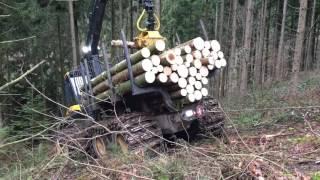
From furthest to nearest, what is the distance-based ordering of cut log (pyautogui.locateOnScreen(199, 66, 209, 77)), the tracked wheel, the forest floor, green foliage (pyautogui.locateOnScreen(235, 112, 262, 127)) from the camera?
1. green foliage (pyautogui.locateOnScreen(235, 112, 262, 127))
2. the tracked wheel
3. cut log (pyautogui.locateOnScreen(199, 66, 209, 77))
4. the forest floor

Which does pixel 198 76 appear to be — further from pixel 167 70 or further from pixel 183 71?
pixel 167 70

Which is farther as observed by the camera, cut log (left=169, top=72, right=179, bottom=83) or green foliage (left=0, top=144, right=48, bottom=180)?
cut log (left=169, top=72, right=179, bottom=83)

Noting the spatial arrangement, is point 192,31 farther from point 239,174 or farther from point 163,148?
point 239,174

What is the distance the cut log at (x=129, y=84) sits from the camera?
24.7 ft

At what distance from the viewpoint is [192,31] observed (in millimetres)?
26062

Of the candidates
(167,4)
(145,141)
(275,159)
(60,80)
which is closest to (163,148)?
(145,141)

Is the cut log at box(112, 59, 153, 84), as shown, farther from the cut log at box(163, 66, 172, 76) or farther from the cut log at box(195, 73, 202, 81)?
the cut log at box(195, 73, 202, 81)

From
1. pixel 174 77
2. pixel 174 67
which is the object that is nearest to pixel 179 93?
pixel 174 77

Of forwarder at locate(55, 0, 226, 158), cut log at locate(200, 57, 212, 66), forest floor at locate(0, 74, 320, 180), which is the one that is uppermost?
cut log at locate(200, 57, 212, 66)

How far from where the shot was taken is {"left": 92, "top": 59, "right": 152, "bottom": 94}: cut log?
7555 mm

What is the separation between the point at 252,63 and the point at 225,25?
3.11 meters

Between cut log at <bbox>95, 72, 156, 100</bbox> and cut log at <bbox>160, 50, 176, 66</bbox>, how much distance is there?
0.31 m

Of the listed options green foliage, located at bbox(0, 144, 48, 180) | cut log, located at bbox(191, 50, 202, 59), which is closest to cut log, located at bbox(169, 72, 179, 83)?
cut log, located at bbox(191, 50, 202, 59)

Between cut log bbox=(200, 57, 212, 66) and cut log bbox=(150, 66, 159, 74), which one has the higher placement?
cut log bbox=(200, 57, 212, 66)
